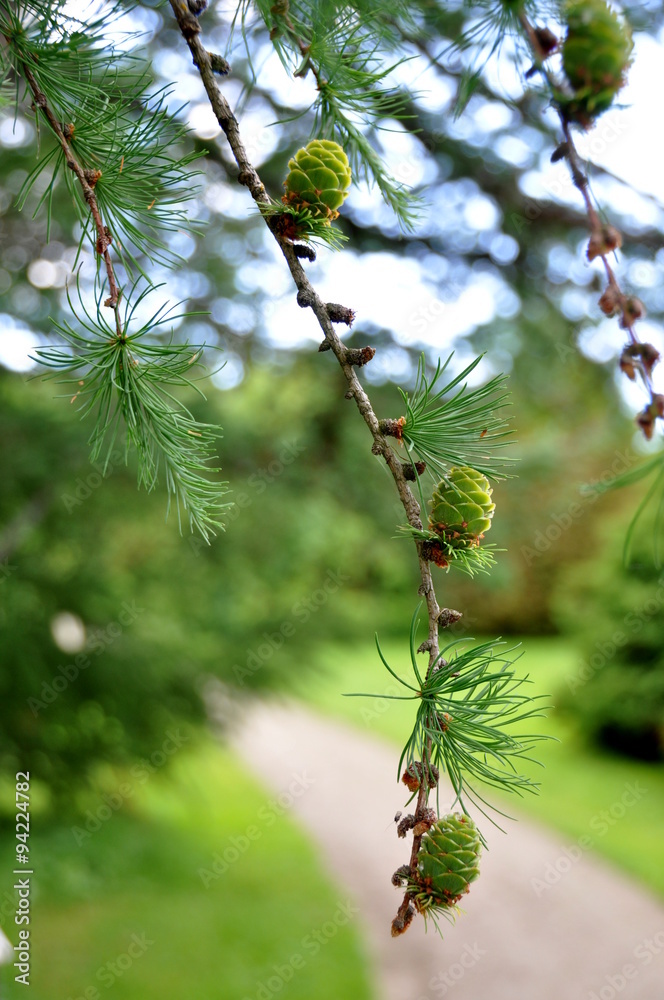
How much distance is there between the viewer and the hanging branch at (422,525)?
0.66m

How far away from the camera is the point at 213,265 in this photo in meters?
4.16

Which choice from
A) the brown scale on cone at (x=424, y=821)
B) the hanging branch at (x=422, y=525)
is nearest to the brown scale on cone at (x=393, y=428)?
the hanging branch at (x=422, y=525)

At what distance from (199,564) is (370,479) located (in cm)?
129

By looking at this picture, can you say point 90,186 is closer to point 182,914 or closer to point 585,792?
point 182,914

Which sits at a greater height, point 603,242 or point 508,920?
point 603,242

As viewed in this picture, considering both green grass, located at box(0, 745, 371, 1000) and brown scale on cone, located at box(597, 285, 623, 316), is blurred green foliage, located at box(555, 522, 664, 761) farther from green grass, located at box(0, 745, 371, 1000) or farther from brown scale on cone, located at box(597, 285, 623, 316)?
brown scale on cone, located at box(597, 285, 623, 316)

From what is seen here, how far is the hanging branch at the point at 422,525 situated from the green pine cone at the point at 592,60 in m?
0.25

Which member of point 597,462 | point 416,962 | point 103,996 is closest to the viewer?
point 103,996

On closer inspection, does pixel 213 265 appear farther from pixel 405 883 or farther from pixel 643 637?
pixel 643 637

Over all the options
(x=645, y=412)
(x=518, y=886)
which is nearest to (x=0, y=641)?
(x=645, y=412)

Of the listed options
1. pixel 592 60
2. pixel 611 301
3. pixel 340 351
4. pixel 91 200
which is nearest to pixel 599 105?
pixel 592 60

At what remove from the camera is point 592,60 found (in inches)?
23.8

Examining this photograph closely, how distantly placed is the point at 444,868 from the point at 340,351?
0.47 metres

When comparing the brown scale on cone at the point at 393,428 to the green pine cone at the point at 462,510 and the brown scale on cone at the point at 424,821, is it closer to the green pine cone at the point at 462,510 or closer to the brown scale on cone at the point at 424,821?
the green pine cone at the point at 462,510
